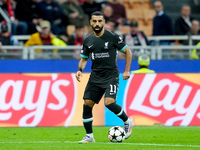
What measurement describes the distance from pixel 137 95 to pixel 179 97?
41.2 inches

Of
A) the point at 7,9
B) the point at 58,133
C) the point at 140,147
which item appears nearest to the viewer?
the point at 140,147

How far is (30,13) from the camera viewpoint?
66.4 feet

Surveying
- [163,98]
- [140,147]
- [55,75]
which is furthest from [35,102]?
[140,147]

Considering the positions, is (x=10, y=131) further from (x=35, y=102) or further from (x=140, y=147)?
(x=140, y=147)

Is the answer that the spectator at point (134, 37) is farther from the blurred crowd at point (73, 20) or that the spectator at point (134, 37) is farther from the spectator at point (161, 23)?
the spectator at point (161, 23)

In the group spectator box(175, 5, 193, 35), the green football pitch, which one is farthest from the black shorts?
spectator box(175, 5, 193, 35)

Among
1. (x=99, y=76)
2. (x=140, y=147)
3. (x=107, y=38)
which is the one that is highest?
(x=107, y=38)

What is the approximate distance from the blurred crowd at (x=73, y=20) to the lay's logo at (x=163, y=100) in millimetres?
4010

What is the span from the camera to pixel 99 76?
1074cm

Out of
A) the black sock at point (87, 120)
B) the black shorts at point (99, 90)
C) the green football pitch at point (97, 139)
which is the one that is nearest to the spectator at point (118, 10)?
the green football pitch at point (97, 139)

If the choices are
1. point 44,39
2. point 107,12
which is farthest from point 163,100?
point 107,12

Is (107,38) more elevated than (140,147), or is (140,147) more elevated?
(107,38)

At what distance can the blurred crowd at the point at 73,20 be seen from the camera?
18922 millimetres

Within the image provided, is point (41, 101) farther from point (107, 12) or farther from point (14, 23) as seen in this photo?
point (107, 12)
